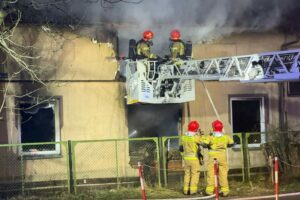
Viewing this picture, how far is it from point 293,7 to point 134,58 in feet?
16.8

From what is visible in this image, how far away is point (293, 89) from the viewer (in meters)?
13.8

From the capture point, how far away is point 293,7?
13883 mm

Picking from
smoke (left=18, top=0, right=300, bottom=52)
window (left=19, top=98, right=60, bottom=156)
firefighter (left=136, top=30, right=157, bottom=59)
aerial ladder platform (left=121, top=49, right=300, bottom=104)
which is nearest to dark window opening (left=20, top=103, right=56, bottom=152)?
window (left=19, top=98, right=60, bottom=156)

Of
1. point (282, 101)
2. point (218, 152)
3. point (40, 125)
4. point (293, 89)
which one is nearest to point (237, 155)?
point (282, 101)

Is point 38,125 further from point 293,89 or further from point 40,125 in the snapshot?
point 293,89

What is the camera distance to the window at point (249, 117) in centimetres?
1338

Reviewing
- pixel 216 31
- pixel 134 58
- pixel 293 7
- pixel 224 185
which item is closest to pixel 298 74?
pixel 224 185

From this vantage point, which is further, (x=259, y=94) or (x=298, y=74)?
(x=259, y=94)

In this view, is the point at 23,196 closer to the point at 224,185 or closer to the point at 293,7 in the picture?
the point at 224,185

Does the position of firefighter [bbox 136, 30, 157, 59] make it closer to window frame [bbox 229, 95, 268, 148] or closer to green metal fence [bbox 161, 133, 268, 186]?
green metal fence [bbox 161, 133, 268, 186]

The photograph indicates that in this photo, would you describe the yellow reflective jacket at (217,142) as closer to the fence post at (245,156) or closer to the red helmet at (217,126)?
the red helmet at (217,126)

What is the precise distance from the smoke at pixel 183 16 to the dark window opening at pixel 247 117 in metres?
1.85

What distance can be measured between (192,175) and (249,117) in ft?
12.3

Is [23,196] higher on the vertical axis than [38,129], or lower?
lower
